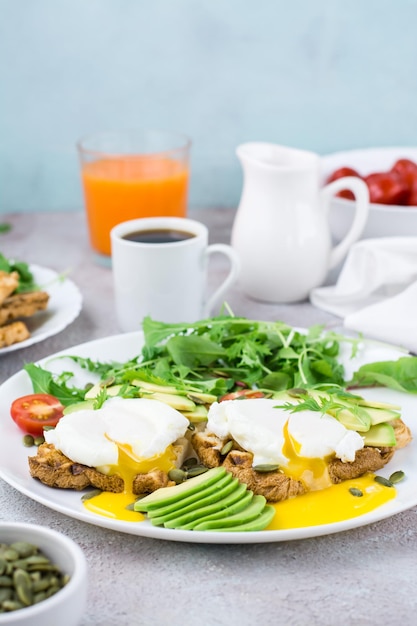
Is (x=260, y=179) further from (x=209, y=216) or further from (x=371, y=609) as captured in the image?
(x=371, y=609)

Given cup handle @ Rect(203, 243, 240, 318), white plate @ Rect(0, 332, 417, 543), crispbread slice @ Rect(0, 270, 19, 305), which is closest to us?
white plate @ Rect(0, 332, 417, 543)

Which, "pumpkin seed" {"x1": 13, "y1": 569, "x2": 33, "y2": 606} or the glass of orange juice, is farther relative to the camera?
the glass of orange juice

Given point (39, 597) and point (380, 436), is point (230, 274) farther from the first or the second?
point (39, 597)

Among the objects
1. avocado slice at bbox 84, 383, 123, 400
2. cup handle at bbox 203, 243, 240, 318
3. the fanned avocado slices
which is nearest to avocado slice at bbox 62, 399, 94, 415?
avocado slice at bbox 84, 383, 123, 400

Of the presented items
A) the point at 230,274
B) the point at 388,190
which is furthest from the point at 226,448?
the point at 388,190

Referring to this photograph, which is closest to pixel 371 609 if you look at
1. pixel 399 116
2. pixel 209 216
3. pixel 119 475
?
pixel 119 475

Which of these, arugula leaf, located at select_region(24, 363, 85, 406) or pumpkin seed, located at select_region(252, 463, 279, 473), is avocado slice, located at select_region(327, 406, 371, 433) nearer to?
pumpkin seed, located at select_region(252, 463, 279, 473)
